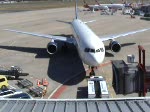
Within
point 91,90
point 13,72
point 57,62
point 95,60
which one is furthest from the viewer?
point 57,62

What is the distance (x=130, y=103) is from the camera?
1240 centimetres

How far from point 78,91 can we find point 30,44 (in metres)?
24.0

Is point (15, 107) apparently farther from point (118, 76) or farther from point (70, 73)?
point (70, 73)

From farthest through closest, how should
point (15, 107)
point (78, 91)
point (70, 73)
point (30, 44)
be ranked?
1. point (30, 44)
2. point (70, 73)
3. point (78, 91)
4. point (15, 107)

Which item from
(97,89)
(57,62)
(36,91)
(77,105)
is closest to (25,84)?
(36,91)

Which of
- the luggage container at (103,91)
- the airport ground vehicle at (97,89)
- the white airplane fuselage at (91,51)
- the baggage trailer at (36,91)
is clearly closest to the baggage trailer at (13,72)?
the baggage trailer at (36,91)

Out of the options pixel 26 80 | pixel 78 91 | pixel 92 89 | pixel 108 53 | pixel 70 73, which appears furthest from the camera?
pixel 108 53

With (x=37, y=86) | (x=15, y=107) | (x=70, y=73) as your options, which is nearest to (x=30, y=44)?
(x=70, y=73)

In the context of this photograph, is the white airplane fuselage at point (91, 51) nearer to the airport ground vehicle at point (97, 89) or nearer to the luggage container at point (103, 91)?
the airport ground vehicle at point (97, 89)

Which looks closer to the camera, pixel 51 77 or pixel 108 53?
pixel 51 77

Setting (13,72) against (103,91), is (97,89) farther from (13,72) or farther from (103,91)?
(13,72)

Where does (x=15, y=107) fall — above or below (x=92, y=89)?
above

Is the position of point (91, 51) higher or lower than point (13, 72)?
higher

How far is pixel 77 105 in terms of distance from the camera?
40.4ft
